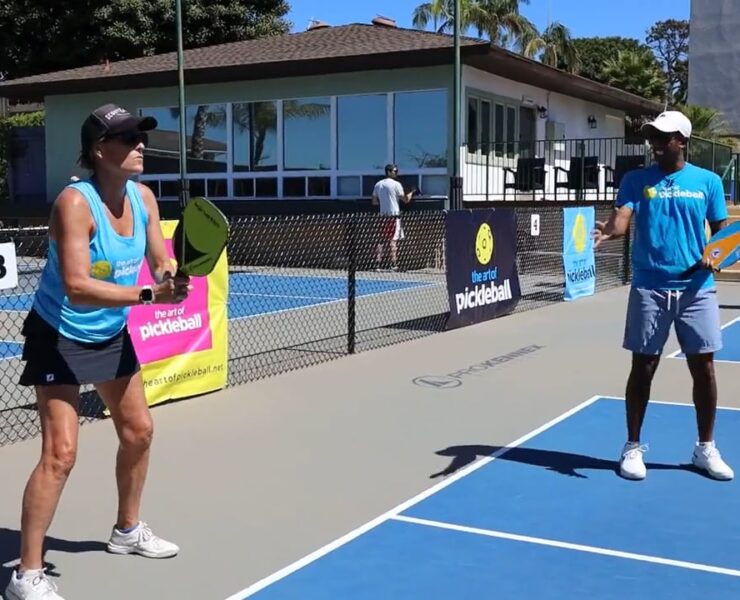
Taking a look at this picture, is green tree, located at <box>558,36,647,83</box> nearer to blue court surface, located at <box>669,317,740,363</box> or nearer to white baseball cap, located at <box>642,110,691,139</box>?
blue court surface, located at <box>669,317,740,363</box>

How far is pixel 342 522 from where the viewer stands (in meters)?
4.58

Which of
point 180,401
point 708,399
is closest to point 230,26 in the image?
point 180,401

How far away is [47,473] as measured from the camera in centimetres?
356

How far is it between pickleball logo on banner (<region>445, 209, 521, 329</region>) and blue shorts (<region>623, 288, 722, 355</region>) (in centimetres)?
524

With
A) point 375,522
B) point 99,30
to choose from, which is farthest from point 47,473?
point 99,30

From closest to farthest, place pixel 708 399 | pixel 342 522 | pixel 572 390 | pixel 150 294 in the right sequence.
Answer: pixel 150 294, pixel 342 522, pixel 708 399, pixel 572 390

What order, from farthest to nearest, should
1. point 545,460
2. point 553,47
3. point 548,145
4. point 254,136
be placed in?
1. point 553,47
2. point 548,145
3. point 254,136
4. point 545,460

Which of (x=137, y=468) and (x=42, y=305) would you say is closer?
(x=42, y=305)

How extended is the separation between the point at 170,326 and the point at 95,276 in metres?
3.49

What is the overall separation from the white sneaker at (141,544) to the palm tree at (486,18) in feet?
139

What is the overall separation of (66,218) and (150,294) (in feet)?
1.45

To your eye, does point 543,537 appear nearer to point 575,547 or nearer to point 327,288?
point 575,547

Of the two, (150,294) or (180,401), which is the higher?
(150,294)

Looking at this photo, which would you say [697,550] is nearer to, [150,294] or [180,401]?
[150,294]
